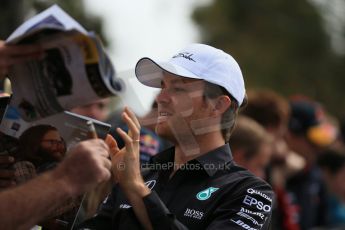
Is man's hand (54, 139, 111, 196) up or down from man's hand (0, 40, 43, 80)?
down

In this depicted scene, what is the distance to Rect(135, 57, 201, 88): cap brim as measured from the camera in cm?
371

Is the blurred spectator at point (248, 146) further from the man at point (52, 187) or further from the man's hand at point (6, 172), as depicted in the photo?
the man at point (52, 187)

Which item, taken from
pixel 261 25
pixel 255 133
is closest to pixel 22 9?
pixel 255 133

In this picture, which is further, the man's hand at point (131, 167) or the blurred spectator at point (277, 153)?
the blurred spectator at point (277, 153)

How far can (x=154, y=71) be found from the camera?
3865 mm

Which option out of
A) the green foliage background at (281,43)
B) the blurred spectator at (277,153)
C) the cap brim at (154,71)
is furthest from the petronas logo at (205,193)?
the green foliage background at (281,43)

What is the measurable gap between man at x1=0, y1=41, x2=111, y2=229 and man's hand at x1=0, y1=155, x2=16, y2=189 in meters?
0.44

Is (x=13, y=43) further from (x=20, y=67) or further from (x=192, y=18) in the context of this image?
(x=192, y=18)

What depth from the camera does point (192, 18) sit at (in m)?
25.8

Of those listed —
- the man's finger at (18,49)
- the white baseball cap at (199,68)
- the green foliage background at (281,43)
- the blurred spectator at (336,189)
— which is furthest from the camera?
the green foliage background at (281,43)

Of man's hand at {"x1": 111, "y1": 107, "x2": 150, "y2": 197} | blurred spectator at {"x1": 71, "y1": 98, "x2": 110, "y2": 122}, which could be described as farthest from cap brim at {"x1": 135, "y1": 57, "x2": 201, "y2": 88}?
blurred spectator at {"x1": 71, "y1": 98, "x2": 110, "y2": 122}

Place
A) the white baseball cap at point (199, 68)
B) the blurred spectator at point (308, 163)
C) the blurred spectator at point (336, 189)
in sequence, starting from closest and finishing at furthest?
1. the white baseball cap at point (199, 68)
2. the blurred spectator at point (308, 163)
3. the blurred spectator at point (336, 189)

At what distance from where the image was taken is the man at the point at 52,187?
3.08m

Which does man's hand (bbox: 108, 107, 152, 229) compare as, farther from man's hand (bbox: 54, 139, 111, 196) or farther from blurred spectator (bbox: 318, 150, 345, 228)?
blurred spectator (bbox: 318, 150, 345, 228)
